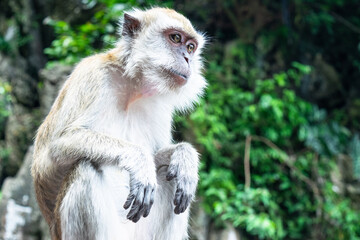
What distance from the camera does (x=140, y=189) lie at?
330cm

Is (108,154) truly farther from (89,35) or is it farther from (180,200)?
Result: (89,35)

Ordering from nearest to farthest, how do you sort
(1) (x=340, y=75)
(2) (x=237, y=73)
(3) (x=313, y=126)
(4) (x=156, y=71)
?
(4) (x=156, y=71), (3) (x=313, y=126), (2) (x=237, y=73), (1) (x=340, y=75)

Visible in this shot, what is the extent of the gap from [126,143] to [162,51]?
982 millimetres

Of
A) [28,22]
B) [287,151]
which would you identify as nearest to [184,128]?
[287,151]

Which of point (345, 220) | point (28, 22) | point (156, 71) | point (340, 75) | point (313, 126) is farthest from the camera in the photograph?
point (28, 22)

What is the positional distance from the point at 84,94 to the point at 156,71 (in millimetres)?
695

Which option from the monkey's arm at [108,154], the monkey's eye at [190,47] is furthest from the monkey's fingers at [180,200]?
the monkey's eye at [190,47]

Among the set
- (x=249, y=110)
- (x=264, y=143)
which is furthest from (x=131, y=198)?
(x=264, y=143)

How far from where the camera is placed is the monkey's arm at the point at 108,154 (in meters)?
3.34

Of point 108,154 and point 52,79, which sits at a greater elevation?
point 108,154

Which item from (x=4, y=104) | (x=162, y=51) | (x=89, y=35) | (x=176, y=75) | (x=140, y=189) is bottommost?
(x=4, y=104)

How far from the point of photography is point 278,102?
24.2ft

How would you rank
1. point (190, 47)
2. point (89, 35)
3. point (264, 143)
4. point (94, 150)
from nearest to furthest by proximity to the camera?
point (94, 150)
point (190, 47)
point (264, 143)
point (89, 35)

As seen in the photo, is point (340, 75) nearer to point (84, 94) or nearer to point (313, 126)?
point (313, 126)
